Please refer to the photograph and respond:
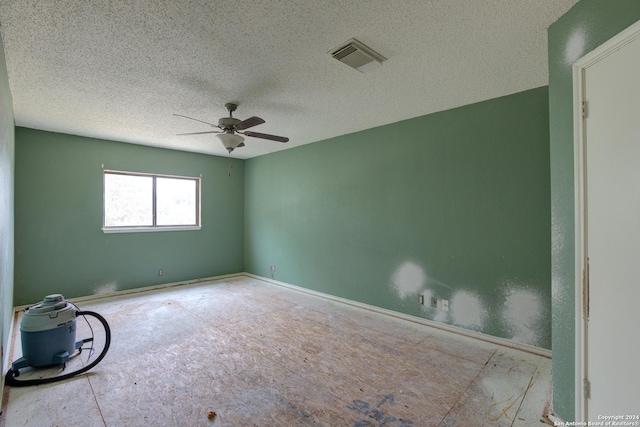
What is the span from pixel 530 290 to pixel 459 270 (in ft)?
2.16

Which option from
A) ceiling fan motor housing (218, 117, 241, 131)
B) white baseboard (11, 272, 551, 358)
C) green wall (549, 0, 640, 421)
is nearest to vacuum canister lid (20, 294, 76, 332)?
white baseboard (11, 272, 551, 358)

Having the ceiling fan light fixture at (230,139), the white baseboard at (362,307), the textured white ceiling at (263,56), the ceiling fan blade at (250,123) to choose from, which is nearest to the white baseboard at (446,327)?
the white baseboard at (362,307)

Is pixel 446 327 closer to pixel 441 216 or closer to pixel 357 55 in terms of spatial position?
pixel 441 216

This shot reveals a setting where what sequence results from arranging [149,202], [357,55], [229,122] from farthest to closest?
1. [149,202]
2. [229,122]
3. [357,55]

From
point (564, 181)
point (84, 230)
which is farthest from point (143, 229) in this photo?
point (564, 181)

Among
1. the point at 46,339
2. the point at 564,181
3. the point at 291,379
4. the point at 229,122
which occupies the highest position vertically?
the point at 229,122

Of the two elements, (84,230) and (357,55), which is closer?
(357,55)

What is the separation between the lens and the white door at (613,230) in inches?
52.2

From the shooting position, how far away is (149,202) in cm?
519

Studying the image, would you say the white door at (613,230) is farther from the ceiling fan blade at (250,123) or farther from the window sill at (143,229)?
the window sill at (143,229)

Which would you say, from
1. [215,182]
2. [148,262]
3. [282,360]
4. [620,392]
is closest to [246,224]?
[215,182]

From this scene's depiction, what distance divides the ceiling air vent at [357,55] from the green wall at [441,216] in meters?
1.51

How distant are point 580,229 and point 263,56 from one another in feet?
7.88

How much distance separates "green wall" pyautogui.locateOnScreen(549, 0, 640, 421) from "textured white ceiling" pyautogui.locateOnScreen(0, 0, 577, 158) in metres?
0.14
